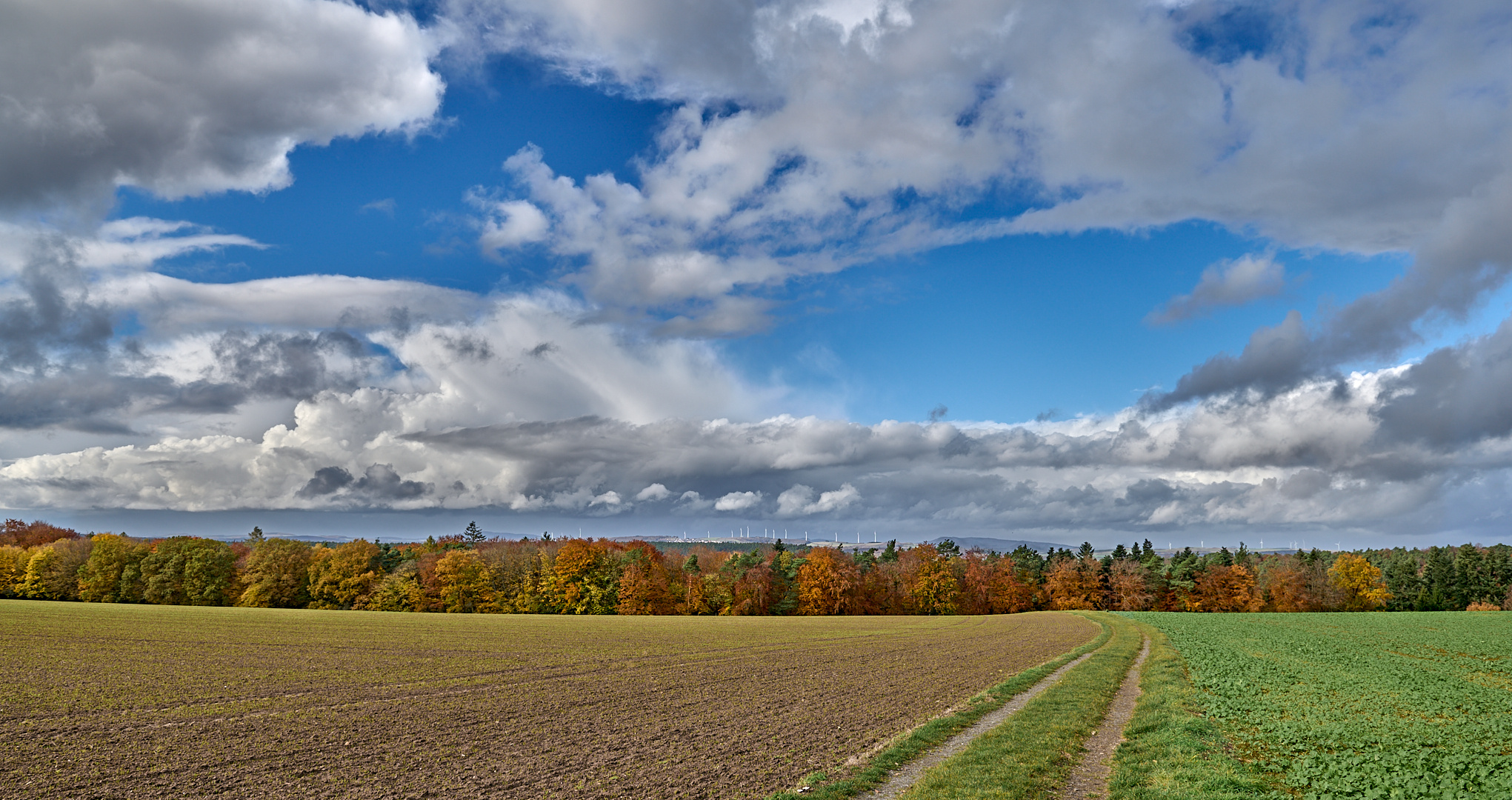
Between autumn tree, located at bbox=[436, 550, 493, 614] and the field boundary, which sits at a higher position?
the field boundary

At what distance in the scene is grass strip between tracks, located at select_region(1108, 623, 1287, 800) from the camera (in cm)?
1448

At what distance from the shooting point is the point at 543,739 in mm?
20547

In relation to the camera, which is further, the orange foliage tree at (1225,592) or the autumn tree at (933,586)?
the orange foliage tree at (1225,592)

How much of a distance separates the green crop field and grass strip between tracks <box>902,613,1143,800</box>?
151 inches

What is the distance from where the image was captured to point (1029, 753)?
1747cm

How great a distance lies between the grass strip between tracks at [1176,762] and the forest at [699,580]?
8785cm

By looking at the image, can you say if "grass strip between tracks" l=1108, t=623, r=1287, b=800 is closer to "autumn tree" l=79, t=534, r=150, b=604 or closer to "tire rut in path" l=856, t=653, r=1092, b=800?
"tire rut in path" l=856, t=653, r=1092, b=800

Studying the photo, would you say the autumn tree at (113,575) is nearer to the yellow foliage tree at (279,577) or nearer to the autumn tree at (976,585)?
the yellow foliage tree at (279,577)

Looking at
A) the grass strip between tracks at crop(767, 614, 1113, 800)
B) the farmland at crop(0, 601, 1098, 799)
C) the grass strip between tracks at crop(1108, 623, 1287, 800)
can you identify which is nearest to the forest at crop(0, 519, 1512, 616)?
the farmland at crop(0, 601, 1098, 799)

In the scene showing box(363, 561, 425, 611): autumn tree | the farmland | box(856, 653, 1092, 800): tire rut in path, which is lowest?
box(363, 561, 425, 611): autumn tree

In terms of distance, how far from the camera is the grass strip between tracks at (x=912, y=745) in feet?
48.1

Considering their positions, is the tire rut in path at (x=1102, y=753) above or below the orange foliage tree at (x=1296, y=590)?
above

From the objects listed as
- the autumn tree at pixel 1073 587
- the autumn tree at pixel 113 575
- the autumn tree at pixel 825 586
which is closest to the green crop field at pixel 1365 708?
the autumn tree at pixel 825 586

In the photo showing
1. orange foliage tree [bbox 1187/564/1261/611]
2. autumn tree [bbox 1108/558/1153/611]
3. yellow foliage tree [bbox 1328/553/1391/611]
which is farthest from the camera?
orange foliage tree [bbox 1187/564/1261/611]
